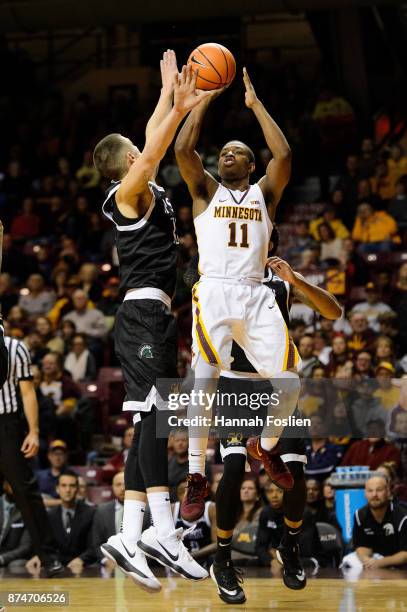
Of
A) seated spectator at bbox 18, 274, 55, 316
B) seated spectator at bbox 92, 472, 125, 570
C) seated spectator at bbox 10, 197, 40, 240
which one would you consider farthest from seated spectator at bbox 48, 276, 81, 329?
seated spectator at bbox 92, 472, 125, 570

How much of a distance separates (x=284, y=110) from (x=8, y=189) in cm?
542

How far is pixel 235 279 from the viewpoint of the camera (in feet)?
23.4

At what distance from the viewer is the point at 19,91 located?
23688mm

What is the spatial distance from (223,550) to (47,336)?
8625 millimetres

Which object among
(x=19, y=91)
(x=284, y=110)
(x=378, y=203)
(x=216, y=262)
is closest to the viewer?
(x=216, y=262)

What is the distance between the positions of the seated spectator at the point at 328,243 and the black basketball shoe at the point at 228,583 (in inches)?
360

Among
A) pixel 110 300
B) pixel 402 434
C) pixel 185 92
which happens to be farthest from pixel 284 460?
pixel 110 300

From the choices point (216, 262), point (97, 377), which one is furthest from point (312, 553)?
point (97, 377)

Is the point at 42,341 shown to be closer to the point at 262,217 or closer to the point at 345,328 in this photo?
the point at 345,328

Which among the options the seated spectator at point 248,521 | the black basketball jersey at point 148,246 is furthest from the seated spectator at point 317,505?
the black basketball jersey at point 148,246

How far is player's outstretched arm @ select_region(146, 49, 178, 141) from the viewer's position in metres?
6.68

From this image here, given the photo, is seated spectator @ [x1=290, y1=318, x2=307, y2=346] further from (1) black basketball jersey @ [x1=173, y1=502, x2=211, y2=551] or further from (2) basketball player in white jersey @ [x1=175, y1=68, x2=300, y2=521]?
(2) basketball player in white jersey @ [x1=175, y1=68, x2=300, y2=521]

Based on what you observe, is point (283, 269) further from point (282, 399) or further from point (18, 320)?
point (18, 320)

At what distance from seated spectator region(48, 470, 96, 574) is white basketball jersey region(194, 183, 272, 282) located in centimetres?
451
